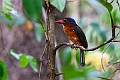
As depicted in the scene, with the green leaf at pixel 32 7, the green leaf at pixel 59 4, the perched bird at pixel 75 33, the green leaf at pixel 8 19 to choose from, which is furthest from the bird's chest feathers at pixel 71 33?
the green leaf at pixel 32 7

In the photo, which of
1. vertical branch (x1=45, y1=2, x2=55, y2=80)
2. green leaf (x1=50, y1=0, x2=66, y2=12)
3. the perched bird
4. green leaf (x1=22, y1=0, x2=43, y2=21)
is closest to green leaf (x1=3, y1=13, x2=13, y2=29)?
the perched bird

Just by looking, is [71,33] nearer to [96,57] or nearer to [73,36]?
[73,36]

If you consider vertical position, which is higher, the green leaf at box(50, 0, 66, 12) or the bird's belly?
the green leaf at box(50, 0, 66, 12)

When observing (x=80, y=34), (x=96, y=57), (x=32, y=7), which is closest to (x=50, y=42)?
(x=80, y=34)

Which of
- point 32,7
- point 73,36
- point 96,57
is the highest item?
point 32,7

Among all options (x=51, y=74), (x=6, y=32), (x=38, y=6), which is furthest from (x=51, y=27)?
(x=6, y=32)

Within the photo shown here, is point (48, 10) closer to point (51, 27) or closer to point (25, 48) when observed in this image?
point (51, 27)

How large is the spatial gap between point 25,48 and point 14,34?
0.17 metres

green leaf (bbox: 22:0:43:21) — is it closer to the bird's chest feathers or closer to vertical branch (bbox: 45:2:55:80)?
vertical branch (bbox: 45:2:55:80)

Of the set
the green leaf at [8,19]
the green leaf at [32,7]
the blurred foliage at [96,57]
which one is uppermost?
the green leaf at [32,7]

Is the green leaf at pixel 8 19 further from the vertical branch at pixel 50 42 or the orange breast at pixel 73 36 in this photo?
the vertical branch at pixel 50 42

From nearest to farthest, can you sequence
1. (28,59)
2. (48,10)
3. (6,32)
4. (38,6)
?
(38,6) → (48,10) → (28,59) → (6,32)

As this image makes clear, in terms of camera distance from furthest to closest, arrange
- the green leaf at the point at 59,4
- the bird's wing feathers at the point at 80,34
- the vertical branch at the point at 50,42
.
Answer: the bird's wing feathers at the point at 80,34 → the vertical branch at the point at 50,42 → the green leaf at the point at 59,4

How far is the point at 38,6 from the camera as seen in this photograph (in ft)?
1.96
